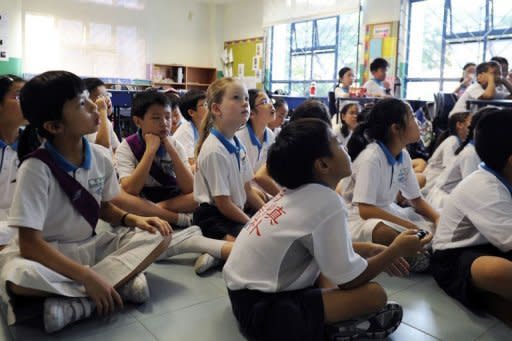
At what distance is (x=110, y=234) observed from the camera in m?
1.60

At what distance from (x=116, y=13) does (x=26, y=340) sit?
8771 millimetres

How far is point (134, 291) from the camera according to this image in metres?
1.44

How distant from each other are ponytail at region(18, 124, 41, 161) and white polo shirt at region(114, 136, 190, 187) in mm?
731

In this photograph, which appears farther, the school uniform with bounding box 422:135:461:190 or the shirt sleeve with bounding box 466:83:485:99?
the shirt sleeve with bounding box 466:83:485:99

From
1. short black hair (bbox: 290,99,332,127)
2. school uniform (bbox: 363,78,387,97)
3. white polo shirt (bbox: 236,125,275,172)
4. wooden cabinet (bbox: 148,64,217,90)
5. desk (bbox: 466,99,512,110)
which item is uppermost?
wooden cabinet (bbox: 148,64,217,90)

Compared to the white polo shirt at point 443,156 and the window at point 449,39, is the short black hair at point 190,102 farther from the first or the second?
the window at point 449,39

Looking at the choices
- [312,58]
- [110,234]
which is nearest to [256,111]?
[110,234]

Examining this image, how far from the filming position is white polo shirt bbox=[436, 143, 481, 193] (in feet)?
7.11

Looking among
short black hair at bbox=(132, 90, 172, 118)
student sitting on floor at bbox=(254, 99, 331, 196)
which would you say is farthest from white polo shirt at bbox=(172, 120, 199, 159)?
short black hair at bbox=(132, 90, 172, 118)

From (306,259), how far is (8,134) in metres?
1.39

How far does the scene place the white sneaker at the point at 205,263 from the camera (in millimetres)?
1753

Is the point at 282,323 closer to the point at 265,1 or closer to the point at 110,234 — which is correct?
the point at 110,234

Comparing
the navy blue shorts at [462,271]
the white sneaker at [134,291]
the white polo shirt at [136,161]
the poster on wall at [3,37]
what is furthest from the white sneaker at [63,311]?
the poster on wall at [3,37]

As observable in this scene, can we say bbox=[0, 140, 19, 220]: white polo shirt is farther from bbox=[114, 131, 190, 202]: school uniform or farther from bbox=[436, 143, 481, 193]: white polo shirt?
bbox=[436, 143, 481, 193]: white polo shirt
